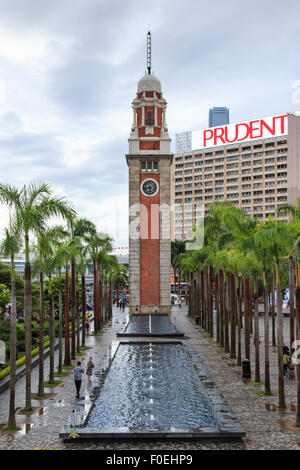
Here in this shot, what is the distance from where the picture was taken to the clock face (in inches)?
2215

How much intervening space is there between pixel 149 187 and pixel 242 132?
68.2m

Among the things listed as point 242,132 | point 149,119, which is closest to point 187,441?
point 149,119

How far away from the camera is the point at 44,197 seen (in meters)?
16.8

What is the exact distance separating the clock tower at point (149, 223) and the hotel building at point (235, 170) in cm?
5475

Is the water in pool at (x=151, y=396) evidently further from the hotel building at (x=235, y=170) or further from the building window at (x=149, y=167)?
the hotel building at (x=235, y=170)

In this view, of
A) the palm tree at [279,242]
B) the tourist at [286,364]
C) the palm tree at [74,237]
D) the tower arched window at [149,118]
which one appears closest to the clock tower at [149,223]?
the tower arched window at [149,118]

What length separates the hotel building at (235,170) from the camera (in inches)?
4547

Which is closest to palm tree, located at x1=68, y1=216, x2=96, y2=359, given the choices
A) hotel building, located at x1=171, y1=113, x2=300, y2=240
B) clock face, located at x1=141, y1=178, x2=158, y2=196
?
clock face, located at x1=141, y1=178, x2=158, y2=196

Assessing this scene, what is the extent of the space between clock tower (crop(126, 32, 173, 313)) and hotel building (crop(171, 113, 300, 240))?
180ft

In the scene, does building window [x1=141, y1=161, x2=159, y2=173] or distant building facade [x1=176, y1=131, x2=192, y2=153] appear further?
distant building facade [x1=176, y1=131, x2=192, y2=153]

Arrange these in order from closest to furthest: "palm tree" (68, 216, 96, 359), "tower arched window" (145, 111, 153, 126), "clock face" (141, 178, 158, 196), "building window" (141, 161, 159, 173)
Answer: "palm tree" (68, 216, 96, 359)
"clock face" (141, 178, 158, 196)
"building window" (141, 161, 159, 173)
"tower arched window" (145, 111, 153, 126)

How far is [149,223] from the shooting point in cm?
5619

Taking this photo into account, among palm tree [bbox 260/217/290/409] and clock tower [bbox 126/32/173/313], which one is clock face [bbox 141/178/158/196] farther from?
palm tree [bbox 260/217/290/409]
